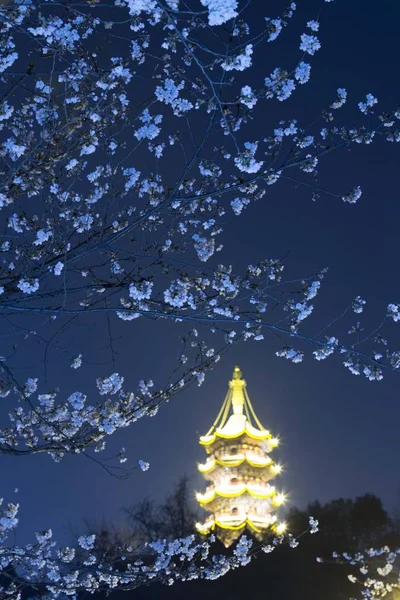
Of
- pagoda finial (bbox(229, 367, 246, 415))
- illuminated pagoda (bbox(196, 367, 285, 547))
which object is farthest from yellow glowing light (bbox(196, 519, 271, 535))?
pagoda finial (bbox(229, 367, 246, 415))

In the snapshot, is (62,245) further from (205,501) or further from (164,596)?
(205,501)

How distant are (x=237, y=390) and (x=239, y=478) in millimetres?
9007

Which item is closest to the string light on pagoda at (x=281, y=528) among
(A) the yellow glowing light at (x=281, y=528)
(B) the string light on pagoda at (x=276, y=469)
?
(A) the yellow glowing light at (x=281, y=528)

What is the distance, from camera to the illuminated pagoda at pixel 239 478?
40.7m

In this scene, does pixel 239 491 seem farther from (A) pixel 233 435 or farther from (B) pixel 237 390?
(B) pixel 237 390

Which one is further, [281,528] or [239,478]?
[239,478]

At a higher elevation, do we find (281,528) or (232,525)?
(232,525)

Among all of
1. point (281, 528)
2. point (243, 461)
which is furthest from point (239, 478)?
point (281, 528)

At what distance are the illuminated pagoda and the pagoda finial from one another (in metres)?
3.30

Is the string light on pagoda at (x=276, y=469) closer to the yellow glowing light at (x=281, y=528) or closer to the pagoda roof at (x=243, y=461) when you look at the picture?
the pagoda roof at (x=243, y=461)

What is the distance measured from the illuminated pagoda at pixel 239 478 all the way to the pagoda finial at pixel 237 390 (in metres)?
3.30

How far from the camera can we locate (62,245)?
548 cm

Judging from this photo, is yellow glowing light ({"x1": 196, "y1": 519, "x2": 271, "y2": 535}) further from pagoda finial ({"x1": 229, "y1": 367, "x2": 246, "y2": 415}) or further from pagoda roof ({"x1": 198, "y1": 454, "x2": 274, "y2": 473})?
pagoda finial ({"x1": 229, "y1": 367, "x2": 246, "y2": 415})

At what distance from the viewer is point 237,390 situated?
49.1 metres
